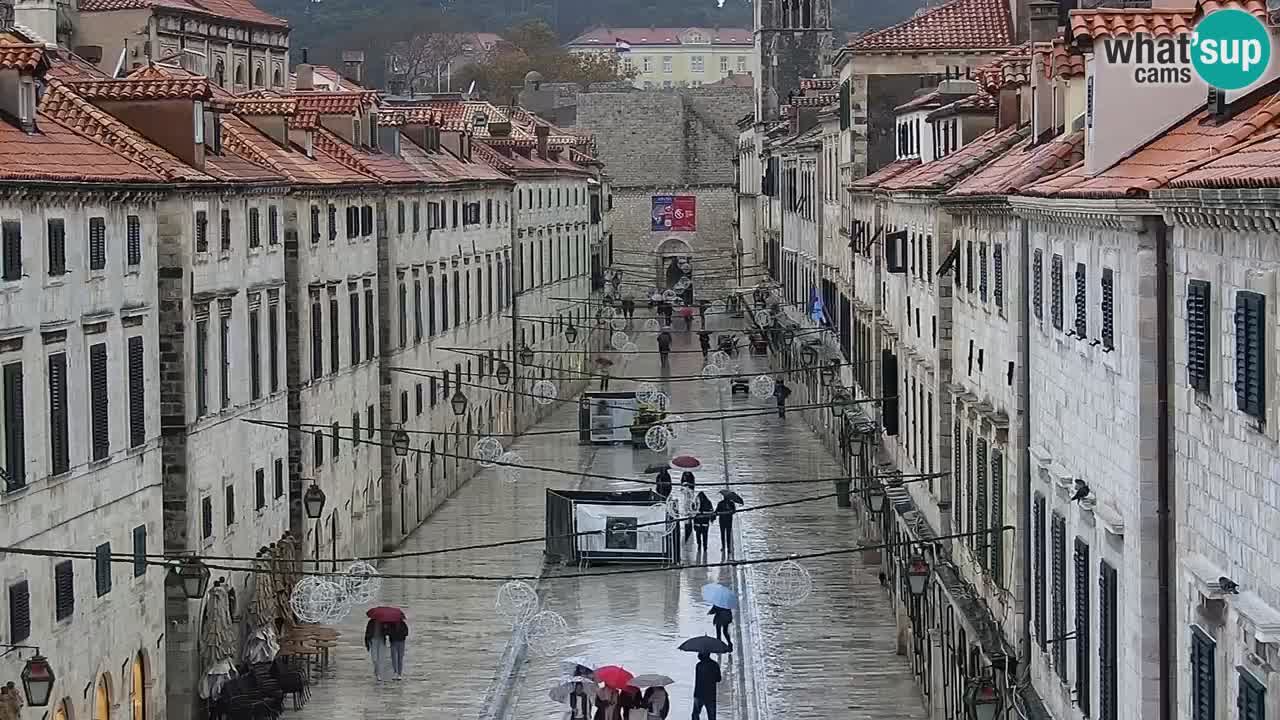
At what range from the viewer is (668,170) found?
5482 inches

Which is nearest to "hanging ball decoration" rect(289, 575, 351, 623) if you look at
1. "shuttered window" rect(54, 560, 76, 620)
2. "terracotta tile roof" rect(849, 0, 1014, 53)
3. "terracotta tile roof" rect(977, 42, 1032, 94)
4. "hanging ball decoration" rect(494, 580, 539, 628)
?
"hanging ball decoration" rect(494, 580, 539, 628)

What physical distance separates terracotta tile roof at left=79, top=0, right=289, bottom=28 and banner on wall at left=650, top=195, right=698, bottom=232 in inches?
1729

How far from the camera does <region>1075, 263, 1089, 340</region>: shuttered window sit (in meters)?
20.4

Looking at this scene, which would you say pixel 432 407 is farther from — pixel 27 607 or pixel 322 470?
pixel 27 607

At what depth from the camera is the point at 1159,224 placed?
1720cm

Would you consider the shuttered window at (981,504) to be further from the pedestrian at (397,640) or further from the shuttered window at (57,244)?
the pedestrian at (397,640)

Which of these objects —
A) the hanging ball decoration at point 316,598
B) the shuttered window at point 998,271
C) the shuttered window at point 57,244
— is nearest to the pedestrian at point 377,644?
the hanging ball decoration at point 316,598

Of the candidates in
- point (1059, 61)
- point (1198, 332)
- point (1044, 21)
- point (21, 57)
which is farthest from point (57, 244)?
point (1044, 21)

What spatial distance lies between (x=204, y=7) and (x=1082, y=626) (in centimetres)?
6861

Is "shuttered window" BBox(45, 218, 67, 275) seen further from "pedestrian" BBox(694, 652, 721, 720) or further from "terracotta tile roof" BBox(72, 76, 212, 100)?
"pedestrian" BBox(694, 652, 721, 720)

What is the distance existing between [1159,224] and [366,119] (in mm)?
41414

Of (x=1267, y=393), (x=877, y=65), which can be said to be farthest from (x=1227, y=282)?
(x=877, y=65)

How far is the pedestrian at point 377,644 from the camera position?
38.3m

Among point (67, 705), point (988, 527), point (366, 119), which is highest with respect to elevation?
point (366, 119)
